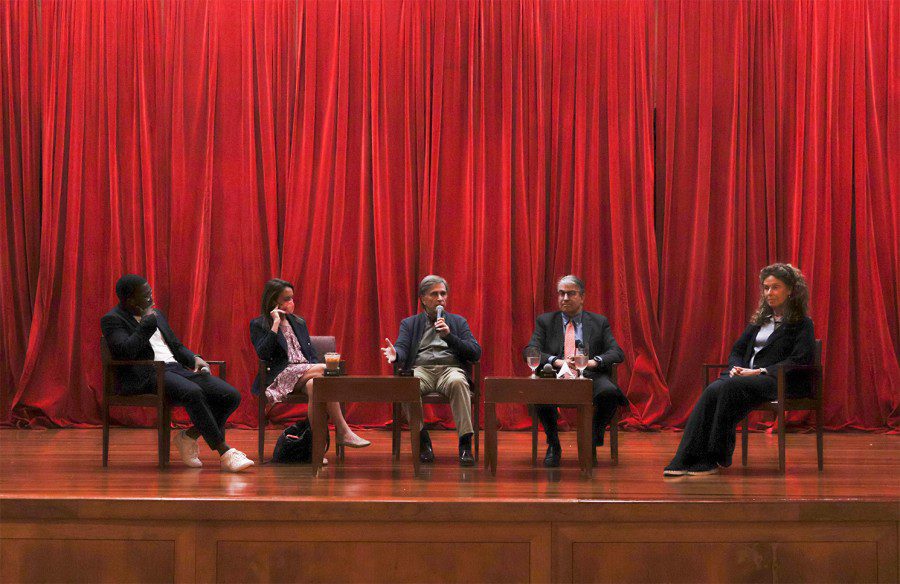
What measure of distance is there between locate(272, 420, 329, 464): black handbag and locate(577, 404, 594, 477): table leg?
135 centimetres

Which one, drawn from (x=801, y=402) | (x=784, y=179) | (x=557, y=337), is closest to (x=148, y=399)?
(x=557, y=337)

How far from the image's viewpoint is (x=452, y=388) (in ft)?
15.6

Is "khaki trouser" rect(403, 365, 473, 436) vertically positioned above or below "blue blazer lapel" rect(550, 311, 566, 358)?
below

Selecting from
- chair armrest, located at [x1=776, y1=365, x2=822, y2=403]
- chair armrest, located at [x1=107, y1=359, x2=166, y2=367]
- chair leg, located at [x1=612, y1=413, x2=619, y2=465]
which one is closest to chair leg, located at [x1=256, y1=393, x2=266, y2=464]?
chair armrest, located at [x1=107, y1=359, x2=166, y2=367]

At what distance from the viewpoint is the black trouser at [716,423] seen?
427cm

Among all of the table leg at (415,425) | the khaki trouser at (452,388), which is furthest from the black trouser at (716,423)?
the table leg at (415,425)

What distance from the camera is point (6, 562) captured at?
3379mm

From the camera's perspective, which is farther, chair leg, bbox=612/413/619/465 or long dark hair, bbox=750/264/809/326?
chair leg, bbox=612/413/619/465

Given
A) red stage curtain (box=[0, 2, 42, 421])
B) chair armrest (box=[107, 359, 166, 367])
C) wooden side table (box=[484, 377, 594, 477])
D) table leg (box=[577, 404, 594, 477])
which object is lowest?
table leg (box=[577, 404, 594, 477])

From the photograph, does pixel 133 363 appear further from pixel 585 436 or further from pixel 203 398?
pixel 585 436

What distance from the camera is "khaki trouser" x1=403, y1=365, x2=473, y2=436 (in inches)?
184

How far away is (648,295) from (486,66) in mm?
1974

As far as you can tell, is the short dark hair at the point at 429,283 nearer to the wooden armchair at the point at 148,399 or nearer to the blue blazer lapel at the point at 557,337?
the blue blazer lapel at the point at 557,337

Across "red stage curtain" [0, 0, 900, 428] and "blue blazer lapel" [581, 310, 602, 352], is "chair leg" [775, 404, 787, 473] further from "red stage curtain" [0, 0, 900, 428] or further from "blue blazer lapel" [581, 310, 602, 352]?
"red stage curtain" [0, 0, 900, 428]
